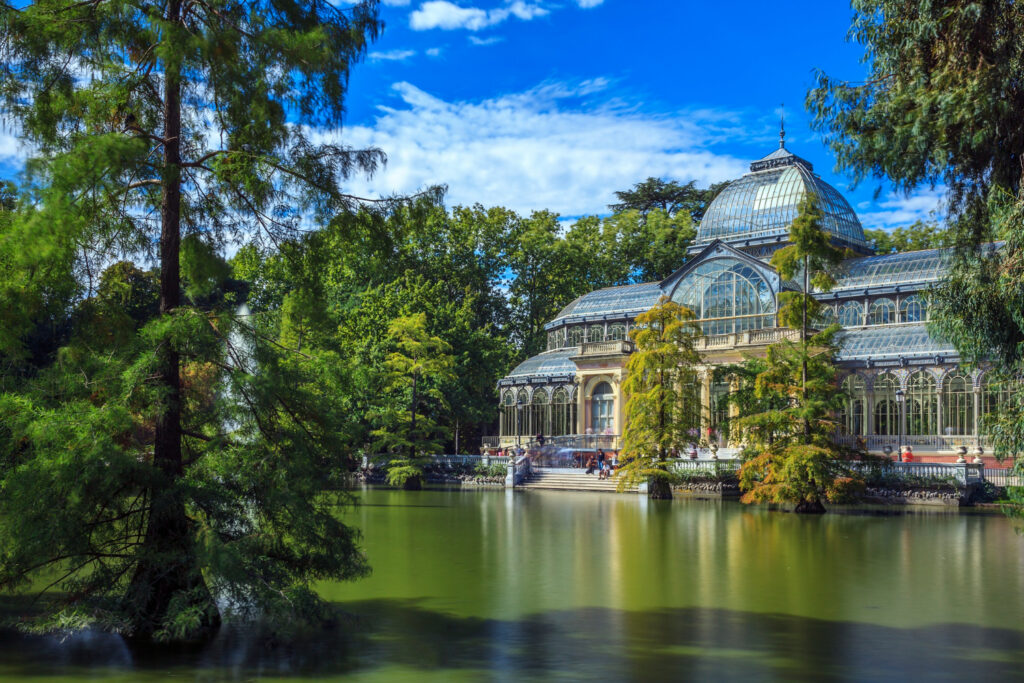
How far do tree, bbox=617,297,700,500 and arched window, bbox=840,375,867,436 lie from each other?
8.95 m

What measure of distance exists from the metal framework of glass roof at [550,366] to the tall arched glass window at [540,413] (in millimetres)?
1021

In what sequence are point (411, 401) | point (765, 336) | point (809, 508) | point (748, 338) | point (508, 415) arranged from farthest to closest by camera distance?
1. point (508, 415)
2. point (411, 401)
3. point (748, 338)
4. point (765, 336)
5. point (809, 508)

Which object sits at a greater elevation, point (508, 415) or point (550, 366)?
point (550, 366)

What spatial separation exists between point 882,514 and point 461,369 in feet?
80.1

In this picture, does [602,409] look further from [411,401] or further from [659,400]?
[659,400]

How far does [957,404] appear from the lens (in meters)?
34.3

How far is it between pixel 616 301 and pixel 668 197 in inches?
683

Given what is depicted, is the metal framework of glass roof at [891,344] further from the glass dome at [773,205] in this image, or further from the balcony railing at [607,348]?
the balcony railing at [607,348]

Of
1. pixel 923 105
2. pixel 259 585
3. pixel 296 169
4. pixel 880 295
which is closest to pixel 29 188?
pixel 296 169

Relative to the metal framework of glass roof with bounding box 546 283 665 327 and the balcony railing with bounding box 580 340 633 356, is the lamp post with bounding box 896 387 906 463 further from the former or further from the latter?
the metal framework of glass roof with bounding box 546 283 665 327

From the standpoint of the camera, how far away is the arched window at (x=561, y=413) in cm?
4616

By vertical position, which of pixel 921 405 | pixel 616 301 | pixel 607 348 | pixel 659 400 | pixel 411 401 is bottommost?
pixel 921 405

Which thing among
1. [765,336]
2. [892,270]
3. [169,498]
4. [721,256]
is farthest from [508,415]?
[169,498]

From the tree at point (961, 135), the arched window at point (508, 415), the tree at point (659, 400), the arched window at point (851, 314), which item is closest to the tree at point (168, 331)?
the tree at point (961, 135)
